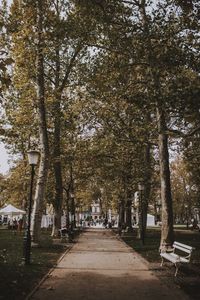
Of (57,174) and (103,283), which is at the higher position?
(57,174)

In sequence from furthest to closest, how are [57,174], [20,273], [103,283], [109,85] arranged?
[57,174]
[109,85]
[20,273]
[103,283]

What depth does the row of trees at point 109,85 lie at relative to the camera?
482 inches

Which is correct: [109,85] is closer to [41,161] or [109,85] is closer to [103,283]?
[41,161]

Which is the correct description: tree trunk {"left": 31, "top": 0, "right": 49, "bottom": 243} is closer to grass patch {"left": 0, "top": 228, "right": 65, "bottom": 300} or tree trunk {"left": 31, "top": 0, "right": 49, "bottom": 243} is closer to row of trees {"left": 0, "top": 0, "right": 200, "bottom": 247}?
row of trees {"left": 0, "top": 0, "right": 200, "bottom": 247}

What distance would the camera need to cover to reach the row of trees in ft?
40.2

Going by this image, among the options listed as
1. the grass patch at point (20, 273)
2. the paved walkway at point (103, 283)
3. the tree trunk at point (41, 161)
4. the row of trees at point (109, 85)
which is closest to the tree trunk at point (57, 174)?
the row of trees at point (109, 85)

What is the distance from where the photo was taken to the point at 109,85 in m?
20.3

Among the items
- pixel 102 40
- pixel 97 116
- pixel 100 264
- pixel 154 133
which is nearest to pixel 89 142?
Answer: pixel 97 116

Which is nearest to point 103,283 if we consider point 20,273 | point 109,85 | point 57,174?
point 20,273

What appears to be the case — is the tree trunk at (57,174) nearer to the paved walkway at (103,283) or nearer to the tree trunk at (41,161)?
the tree trunk at (41,161)

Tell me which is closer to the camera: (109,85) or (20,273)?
(20,273)

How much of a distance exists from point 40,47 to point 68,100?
27.1 feet

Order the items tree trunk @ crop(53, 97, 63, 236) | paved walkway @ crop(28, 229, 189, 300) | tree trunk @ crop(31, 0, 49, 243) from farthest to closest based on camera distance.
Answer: tree trunk @ crop(53, 97, 63, 236) → tree trunk @ crop(31, 0, 49, 243) → paved walkway @ crop(28, 229, 189, 300)

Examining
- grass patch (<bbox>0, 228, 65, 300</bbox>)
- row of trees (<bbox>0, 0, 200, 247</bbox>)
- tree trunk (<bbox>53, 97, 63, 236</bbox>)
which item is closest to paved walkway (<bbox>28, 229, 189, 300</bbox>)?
grass patch (<bbox>0, 228, 65, 300</bbox>)
